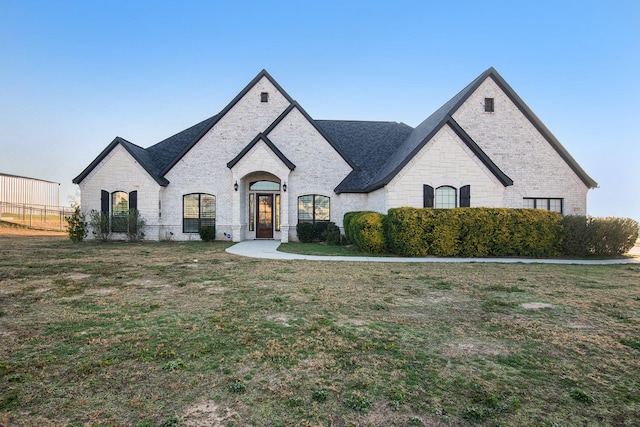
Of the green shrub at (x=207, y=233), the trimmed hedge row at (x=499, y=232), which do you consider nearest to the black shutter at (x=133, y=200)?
the green shrub at (x=207, y=233)

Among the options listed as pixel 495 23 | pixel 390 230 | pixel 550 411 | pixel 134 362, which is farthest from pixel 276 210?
pixel 550 411

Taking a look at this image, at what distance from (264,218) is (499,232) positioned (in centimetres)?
1396

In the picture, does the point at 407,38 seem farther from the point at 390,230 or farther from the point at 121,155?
the point at 121,155

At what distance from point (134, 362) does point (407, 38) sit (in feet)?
70.2

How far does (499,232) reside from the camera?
13594 millimetres

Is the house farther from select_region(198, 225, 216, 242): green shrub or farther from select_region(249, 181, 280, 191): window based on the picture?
select_region(198, 225, 216, 242): green shrub

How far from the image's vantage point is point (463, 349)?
411 centimetres

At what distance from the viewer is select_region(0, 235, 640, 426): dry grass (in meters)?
2.75

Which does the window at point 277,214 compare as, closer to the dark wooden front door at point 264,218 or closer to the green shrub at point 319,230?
the dark wooden front door at point 264,218

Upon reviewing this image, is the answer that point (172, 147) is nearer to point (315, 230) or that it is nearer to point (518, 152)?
point (315, 230)

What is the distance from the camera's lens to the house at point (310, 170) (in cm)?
1574

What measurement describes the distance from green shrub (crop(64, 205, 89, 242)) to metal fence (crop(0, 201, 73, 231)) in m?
13.5

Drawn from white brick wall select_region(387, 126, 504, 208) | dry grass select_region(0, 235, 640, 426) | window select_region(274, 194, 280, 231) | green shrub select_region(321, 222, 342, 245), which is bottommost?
dry grass select_region(0, 235, 640, 426)

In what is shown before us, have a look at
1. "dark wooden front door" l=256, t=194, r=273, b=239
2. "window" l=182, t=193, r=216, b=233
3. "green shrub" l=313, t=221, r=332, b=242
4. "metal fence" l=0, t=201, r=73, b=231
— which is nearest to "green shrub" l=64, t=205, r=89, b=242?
"window" l=182, t=193, r=216, b=233
